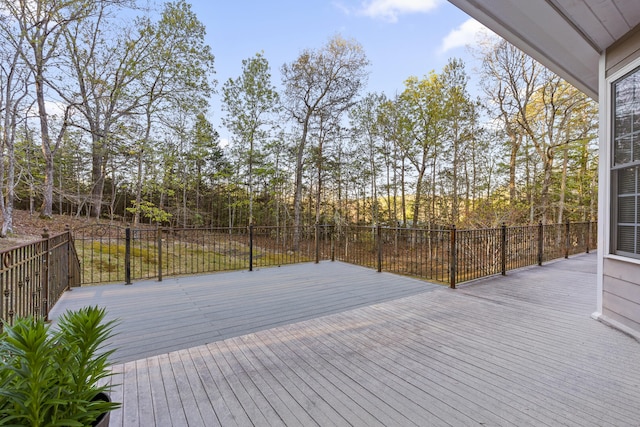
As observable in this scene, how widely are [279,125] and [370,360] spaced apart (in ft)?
37.4

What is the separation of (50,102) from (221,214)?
11.9 metres

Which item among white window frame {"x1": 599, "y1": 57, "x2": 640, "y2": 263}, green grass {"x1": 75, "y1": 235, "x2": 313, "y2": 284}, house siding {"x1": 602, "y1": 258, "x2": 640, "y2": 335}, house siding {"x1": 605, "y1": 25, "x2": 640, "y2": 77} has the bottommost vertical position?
green grass {"x1": 75, "y1": 235, "x2": 313, "y2": 284}

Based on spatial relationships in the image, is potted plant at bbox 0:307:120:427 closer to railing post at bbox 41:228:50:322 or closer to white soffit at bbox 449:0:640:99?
railing post at bbox 41:228:50:322

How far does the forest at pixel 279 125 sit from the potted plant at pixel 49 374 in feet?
27.5

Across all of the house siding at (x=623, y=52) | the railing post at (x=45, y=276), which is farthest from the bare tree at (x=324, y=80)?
the house siding at (x=623, y=52)

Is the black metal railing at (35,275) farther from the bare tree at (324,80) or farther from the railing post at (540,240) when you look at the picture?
the bare tree at (324,80)

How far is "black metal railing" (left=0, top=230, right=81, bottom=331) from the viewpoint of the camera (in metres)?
2.01

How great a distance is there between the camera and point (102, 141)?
25.9ft

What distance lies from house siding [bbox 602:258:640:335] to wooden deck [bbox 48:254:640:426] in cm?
18

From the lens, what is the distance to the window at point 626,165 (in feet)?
8.51

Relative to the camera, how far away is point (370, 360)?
2199 mm

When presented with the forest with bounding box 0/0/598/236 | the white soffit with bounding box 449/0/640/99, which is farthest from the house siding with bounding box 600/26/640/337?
the forest with bounding box 0/0/598/236

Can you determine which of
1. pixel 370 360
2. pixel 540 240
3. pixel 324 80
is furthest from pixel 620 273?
pixel 324 80

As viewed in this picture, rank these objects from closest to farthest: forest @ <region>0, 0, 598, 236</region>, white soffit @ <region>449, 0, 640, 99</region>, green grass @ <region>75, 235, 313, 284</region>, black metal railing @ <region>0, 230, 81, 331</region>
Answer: black metal railing @ <region>0, 230, 81, 331</region>, white soffit @ <region>449, 0, 640, 99</region>, green grass @ <region>75, 235, 313, 284</region>, forest @ <region>0, 0, 598, 236</region>
